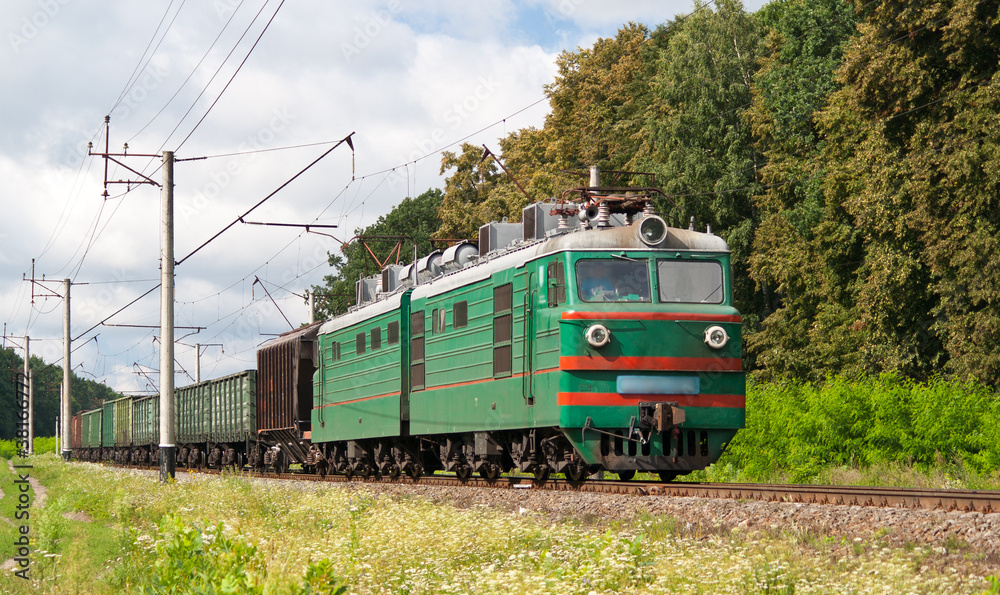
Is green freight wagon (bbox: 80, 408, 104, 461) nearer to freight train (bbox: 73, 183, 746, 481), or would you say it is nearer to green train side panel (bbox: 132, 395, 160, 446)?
green train side panel (bbox: 132, 395, 160, 446)

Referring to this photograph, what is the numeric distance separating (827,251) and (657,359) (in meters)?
23.1

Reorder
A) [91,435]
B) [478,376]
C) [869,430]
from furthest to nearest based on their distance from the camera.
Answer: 1. [91,435]
2. [869,430]
3. [478,376]

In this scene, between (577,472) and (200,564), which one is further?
(577,472)

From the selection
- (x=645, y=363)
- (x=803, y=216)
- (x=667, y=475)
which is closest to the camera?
(x=645, y=363)

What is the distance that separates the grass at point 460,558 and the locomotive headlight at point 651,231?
15.3 ft

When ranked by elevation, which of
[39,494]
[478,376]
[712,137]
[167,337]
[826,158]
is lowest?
[39,494]

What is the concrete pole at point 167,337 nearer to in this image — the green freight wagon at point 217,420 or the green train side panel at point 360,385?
the green train side panel at point 360,385

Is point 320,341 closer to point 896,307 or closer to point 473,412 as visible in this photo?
point 473,412

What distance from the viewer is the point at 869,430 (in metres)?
23.4

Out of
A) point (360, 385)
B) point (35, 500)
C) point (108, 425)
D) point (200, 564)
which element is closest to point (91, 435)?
point (108, 425)

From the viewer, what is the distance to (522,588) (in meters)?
8.48

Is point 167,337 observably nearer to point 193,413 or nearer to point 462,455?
point 462,455

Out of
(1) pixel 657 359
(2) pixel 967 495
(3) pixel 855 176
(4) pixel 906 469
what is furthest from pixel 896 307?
(2) pixel 967 495

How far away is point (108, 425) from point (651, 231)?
2136 inches
